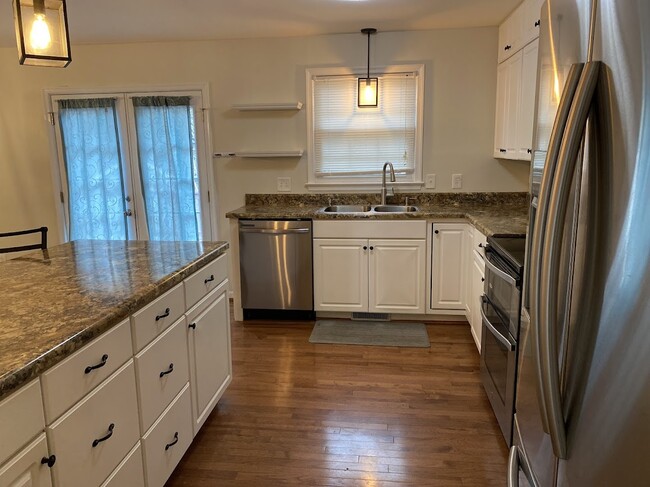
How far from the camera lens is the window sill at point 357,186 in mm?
4281

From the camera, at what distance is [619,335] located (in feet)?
2.39

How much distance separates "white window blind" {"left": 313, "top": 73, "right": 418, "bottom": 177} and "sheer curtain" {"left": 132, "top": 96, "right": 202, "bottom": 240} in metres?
1.15

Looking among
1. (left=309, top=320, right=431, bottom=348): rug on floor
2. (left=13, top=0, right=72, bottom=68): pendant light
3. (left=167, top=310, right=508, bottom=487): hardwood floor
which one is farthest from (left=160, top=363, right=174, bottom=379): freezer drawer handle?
(left=309, top=320, right=431, bottom=348): rug on floor

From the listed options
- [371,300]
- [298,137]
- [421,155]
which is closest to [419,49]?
Answer: [421,155]

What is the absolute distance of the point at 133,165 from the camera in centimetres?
449

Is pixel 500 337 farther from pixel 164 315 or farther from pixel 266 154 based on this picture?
pixel 266 154

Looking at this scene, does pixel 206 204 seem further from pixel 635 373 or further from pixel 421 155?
pixel 635 373

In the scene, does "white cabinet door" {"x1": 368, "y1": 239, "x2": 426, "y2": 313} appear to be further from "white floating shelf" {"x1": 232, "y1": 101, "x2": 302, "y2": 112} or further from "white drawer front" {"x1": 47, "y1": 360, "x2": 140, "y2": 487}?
"white drawer front" {"x1": 47, "y1": 360, "x2": 140, "y2": 487}

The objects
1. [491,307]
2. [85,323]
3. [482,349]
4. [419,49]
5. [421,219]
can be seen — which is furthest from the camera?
[419,49]

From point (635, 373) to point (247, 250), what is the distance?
346cm

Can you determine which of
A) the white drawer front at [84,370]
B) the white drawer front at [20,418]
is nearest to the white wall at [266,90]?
the white drawer front at [84,370]

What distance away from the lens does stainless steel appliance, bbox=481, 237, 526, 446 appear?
2131 millimetres

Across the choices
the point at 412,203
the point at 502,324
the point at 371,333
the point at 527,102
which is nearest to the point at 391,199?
the point at 412,203

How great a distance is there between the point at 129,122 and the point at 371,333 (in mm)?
2832
